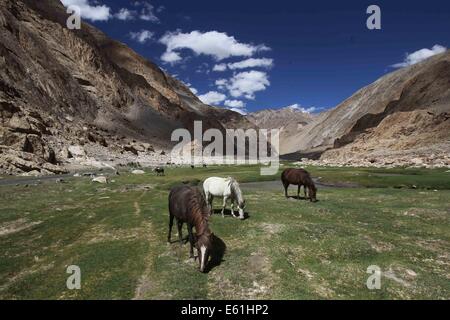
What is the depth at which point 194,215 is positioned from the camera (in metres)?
16.9

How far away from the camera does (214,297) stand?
44.4ft

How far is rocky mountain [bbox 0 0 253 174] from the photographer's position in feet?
277

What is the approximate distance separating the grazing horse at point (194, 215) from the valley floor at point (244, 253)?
92 cm

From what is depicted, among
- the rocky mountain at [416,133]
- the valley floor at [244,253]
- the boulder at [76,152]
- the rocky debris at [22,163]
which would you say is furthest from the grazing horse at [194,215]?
the boulder at [76,152]

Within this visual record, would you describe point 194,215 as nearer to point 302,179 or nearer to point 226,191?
point 226,191

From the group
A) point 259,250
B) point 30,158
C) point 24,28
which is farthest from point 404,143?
point 24,28

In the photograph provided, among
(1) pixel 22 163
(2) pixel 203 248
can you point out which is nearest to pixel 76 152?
(1) pixel 22 163

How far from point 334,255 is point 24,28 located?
172 meters

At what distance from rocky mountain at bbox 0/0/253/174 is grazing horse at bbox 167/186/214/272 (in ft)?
206

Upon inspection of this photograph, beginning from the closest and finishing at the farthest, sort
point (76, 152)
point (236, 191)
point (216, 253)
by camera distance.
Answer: point (216, 253) < point (236, 191) < point (76, 152)

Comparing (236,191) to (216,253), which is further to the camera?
(236,191)

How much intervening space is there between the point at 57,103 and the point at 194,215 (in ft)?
466

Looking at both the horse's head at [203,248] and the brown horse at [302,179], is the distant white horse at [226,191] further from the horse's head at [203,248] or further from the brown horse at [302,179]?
the brown horse at [302,179]

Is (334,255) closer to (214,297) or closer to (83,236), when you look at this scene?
(214,297)
